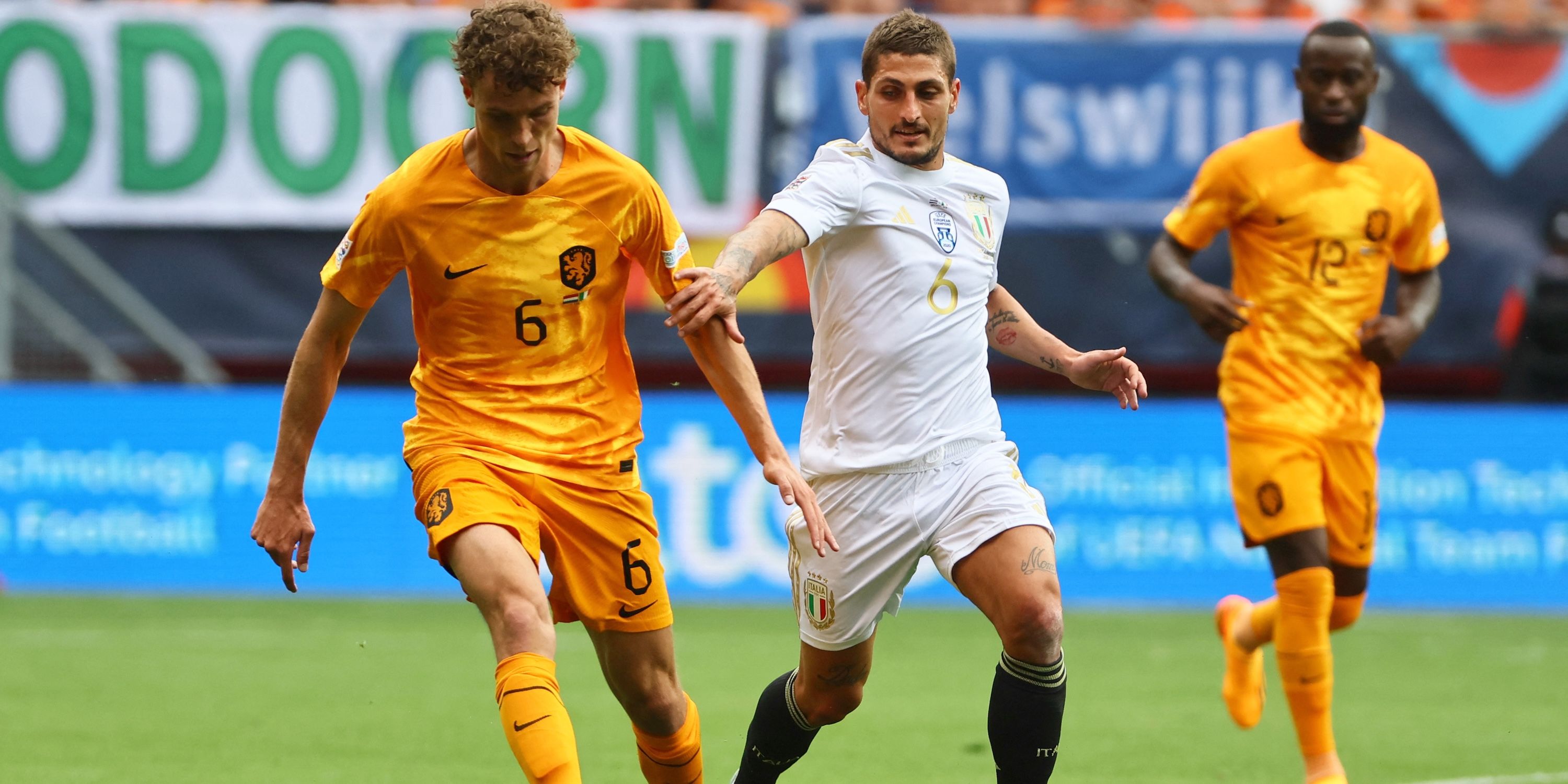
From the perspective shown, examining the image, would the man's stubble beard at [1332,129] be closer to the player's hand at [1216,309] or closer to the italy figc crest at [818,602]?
the player's hand at [1216,309]

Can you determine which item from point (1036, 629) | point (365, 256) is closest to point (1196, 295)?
point (1036, 629)

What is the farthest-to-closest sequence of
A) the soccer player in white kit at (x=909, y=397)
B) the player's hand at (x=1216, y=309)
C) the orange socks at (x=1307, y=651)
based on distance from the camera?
the player's hand at (x=1216, y=309), the orange socks at (x=1307, y=651), the soccer player in white kit at (x=909, y=397)

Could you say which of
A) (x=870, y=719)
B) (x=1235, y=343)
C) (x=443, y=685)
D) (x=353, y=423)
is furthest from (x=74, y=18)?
(x=1235, y=343)

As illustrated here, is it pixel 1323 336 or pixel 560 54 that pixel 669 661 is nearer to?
pixel 560 54

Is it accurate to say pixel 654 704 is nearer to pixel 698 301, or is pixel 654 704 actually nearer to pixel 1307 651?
pixel 698 301

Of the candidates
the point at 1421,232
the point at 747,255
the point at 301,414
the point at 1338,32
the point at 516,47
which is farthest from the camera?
the point at 1421,232

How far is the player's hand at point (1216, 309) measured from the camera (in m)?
6.46

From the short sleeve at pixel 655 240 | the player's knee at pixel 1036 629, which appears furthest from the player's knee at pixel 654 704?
the short sleeve at pixel 655 240

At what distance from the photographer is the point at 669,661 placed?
5.02m

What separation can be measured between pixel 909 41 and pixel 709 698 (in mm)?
4113

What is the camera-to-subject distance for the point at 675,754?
203 inches

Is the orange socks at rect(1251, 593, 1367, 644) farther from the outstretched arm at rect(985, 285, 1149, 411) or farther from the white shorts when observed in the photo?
the white shorts

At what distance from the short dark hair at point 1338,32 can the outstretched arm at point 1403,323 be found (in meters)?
0.90

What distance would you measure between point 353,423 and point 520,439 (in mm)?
7296
